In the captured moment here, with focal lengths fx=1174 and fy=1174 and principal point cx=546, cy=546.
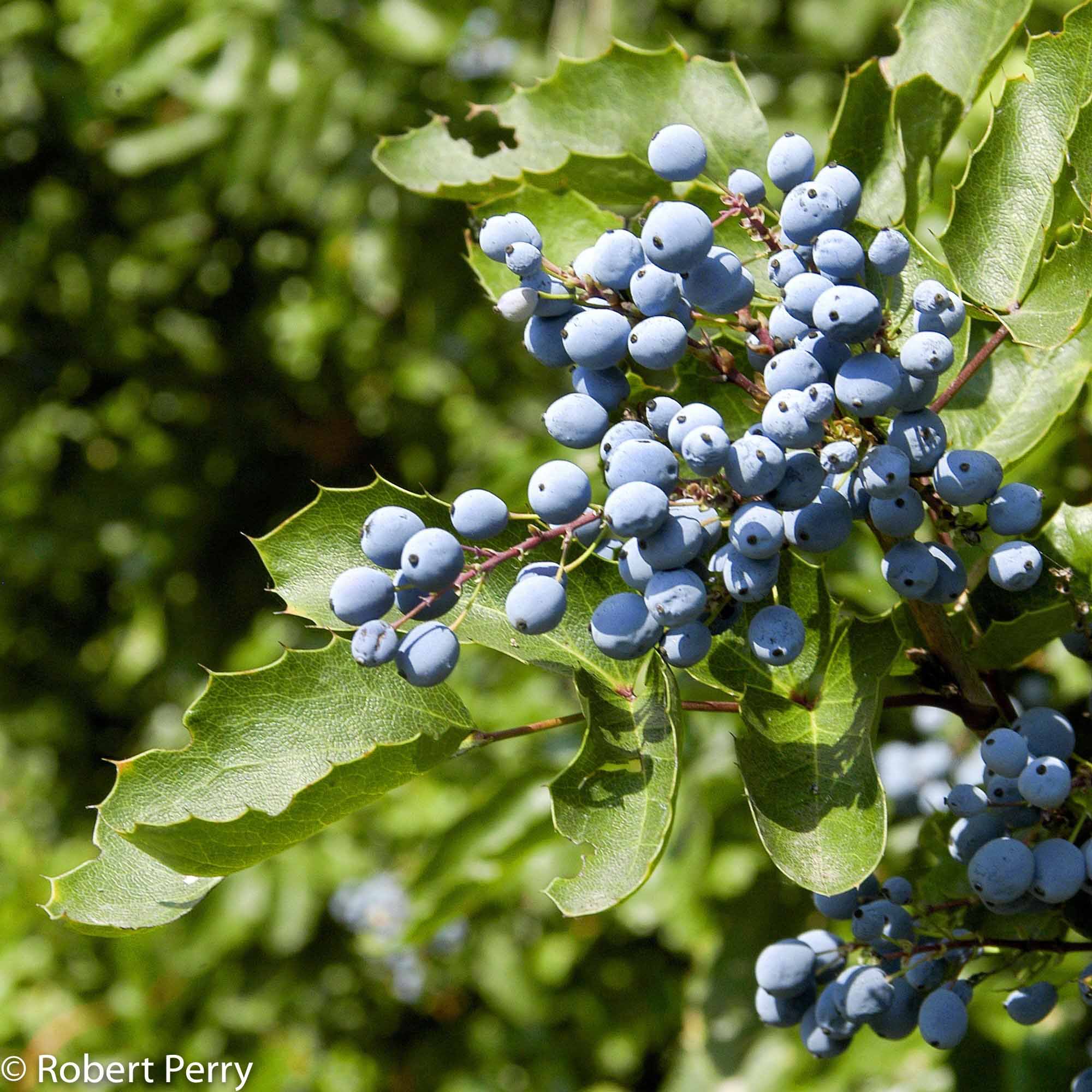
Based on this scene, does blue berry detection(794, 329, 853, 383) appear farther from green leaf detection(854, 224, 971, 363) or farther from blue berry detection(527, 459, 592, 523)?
blue berry detection(527, 459, 592, 523)

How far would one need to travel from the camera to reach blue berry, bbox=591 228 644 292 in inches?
32.5

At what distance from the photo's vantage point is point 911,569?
828mm

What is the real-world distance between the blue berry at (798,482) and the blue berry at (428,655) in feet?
0.80

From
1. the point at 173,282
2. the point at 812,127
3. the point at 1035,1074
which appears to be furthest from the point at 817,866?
the point at 173,282

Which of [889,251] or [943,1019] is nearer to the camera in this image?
[889,251]

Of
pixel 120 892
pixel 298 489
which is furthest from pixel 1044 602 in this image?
pixel 298 489

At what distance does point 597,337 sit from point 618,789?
0.32 metres

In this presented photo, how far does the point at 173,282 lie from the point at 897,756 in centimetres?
252

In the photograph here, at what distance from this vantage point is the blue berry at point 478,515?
84 cm

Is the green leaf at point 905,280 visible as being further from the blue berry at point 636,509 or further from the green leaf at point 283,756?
the green leaf at point 283,756

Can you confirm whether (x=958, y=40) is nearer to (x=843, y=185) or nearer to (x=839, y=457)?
(x=843, y=185)

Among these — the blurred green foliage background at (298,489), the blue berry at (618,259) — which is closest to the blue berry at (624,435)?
the blue berry at (618,259)

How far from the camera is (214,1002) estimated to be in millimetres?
2621

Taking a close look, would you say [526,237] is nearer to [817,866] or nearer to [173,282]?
[817,866]
